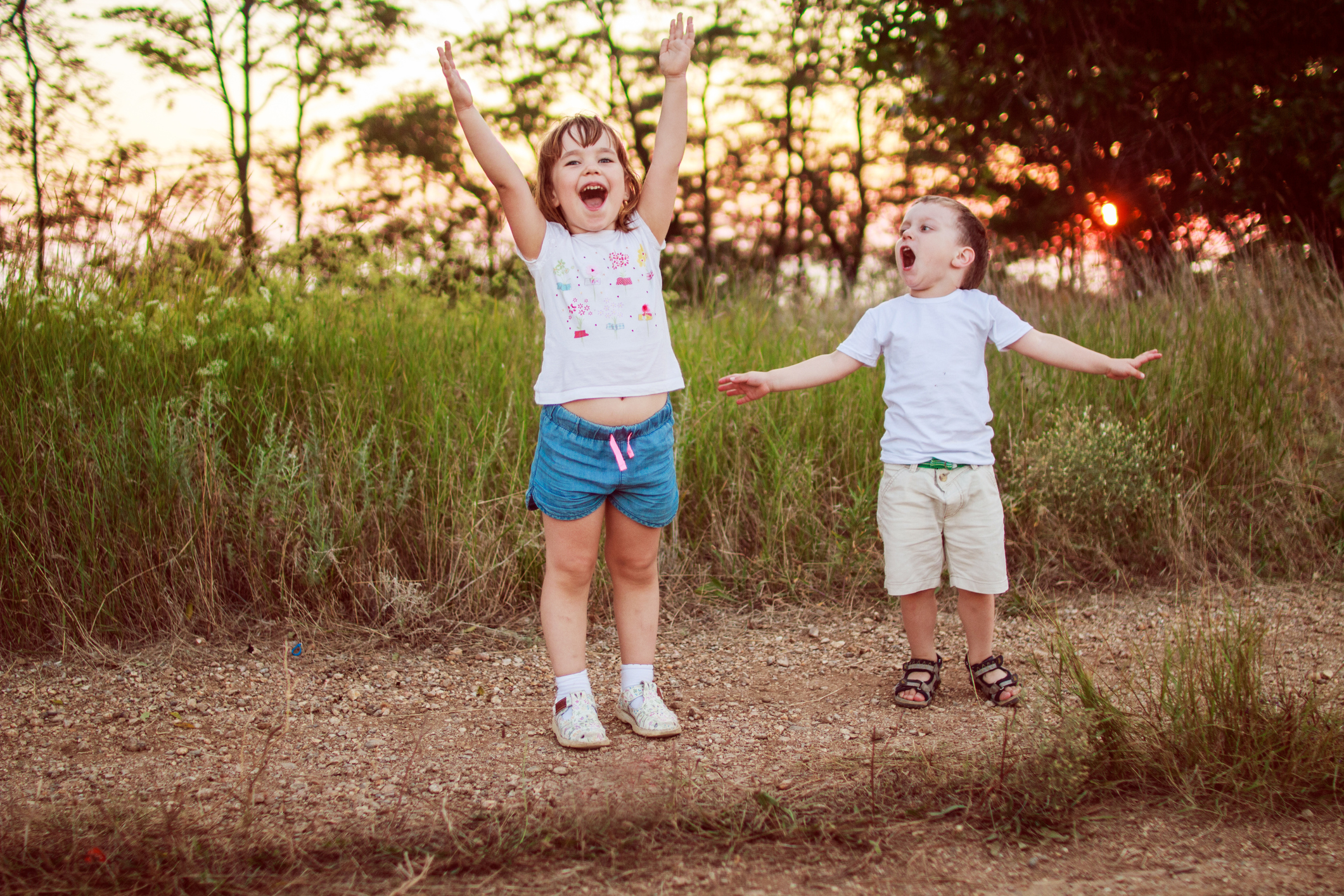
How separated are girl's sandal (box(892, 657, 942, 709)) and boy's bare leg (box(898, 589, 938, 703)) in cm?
1

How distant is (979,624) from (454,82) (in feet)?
6.96

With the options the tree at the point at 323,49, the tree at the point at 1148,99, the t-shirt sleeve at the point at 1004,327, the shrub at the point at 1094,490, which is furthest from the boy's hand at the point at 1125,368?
the tree at the point at 323,49

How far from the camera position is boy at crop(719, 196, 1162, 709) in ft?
9.18

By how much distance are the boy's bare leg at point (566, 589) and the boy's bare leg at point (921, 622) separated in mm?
981

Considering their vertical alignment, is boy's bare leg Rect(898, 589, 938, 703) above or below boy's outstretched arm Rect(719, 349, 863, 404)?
below

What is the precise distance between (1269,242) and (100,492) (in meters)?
6.92

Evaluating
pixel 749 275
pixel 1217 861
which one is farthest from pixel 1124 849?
pixel 749 275

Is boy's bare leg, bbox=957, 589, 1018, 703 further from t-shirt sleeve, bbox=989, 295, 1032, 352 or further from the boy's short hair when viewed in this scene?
the boy's short hair

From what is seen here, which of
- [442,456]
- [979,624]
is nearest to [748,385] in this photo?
[979,624]

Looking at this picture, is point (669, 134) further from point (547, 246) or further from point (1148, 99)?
point (1148, 99)

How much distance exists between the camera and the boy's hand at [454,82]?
238cm

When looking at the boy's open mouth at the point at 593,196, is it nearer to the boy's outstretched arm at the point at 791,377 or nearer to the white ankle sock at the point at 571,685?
the boy's outstretched arm at the point at 791,377

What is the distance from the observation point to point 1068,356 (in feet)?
9.25

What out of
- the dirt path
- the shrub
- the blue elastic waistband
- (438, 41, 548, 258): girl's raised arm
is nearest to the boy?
the dirt path
